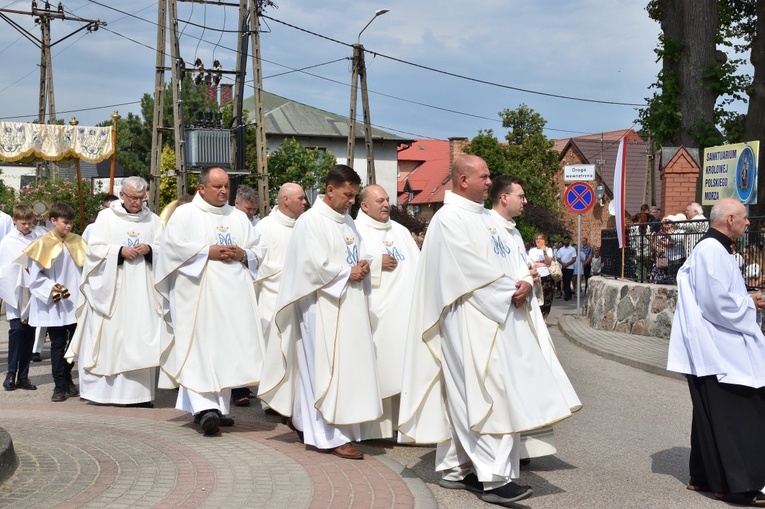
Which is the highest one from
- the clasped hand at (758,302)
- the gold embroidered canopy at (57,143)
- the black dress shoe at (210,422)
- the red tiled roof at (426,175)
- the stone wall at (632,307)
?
the red tiled roof at (426,175)

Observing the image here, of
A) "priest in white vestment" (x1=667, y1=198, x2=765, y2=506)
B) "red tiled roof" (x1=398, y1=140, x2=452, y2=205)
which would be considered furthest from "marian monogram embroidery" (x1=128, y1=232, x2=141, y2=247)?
"red tiled roof" (x1=398, y1=140, x2=452, y2=205)

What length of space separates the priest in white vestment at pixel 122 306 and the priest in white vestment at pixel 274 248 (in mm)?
1039

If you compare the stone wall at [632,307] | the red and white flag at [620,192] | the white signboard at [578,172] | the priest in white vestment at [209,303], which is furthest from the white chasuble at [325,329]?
the white signboard at [578,172]

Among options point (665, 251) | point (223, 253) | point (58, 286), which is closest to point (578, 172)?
point (665, 251)

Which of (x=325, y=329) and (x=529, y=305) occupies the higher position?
(x=529, y=305)

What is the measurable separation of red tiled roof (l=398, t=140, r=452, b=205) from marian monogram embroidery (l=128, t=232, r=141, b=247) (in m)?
70.3

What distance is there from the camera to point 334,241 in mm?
7492

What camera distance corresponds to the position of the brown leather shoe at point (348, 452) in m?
7.09

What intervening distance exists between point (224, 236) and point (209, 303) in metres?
0.64

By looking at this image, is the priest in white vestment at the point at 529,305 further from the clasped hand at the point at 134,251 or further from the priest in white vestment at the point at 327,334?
the clasped hand at the point at 134,251

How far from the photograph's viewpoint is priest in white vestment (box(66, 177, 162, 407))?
956cm

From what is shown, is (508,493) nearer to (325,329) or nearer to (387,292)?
(325,329)

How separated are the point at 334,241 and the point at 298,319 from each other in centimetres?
67

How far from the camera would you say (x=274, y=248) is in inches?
394
